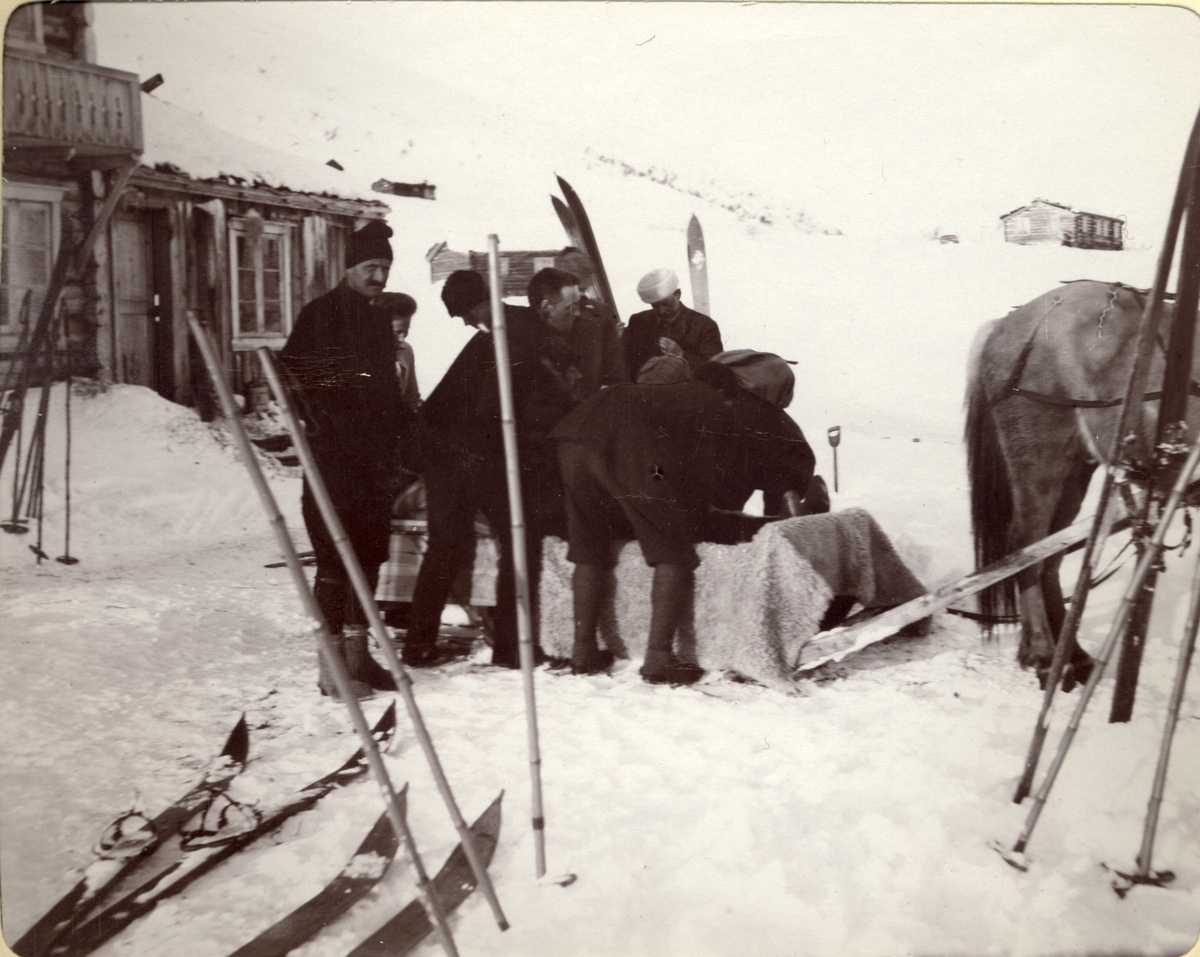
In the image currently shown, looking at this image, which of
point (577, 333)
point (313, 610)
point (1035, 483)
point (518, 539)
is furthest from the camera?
point (1035, 483)

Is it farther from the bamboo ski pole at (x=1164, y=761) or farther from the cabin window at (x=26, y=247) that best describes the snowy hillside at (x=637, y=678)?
the cabin window at (x=26, y=247)

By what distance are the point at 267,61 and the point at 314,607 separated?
125cm

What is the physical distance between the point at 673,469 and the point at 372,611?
79 cm

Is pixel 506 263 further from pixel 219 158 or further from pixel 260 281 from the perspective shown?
pixel 219 158

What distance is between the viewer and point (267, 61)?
6.67 feet

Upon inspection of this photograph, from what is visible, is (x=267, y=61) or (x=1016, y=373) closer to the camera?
(x=267, y=61)

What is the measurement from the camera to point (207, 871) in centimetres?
202

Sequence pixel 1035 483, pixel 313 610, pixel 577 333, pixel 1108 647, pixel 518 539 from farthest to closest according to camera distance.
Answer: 1. pixel 1035 483
2. pixel 577 333
3. pixel 1108 647
4. pixel 518 539
5. pixel 313 610

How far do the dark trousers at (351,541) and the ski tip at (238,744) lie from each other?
31cm

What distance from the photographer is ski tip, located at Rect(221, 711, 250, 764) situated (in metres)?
2.13

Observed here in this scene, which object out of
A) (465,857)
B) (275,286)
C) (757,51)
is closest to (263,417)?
(275,286)

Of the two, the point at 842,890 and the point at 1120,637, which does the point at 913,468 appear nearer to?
the point at 1120,637

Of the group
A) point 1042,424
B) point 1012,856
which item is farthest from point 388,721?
point 1042,424

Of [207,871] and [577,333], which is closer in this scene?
[207,871]
